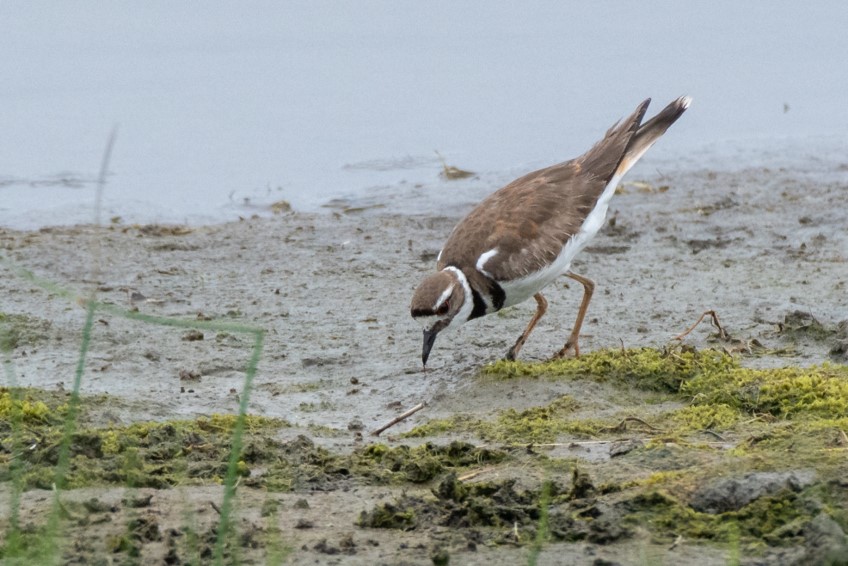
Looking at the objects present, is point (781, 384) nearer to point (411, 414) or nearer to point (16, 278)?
point (411, 414)

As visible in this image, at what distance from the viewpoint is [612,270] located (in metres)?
9.88

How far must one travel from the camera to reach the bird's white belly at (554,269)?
25.1 ft

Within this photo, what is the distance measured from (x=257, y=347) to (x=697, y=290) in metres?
6.15

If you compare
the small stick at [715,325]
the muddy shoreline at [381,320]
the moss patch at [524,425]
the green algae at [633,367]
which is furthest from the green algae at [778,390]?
the small stick at [715,325]

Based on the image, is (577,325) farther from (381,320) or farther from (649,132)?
(649,132)

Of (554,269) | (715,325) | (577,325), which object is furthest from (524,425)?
(715,325)

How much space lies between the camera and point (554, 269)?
310 inches

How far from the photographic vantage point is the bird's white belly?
25.1 ft

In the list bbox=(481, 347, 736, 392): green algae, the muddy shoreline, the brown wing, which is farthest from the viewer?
the brown wing

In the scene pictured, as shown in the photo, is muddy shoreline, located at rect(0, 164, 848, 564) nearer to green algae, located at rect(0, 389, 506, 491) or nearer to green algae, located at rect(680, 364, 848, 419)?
green algae, located at rect(0, 389, 506, 491)

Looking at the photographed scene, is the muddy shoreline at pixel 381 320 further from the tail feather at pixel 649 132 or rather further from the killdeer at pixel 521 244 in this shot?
the tail feather at pixel 649 132

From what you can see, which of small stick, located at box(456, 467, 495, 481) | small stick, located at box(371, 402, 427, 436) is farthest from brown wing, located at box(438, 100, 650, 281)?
small stick, located at box(456, 467, 495, 481)

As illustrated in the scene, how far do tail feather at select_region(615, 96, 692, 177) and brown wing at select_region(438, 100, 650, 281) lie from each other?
0.18m

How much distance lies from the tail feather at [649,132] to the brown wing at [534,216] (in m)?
0.18
